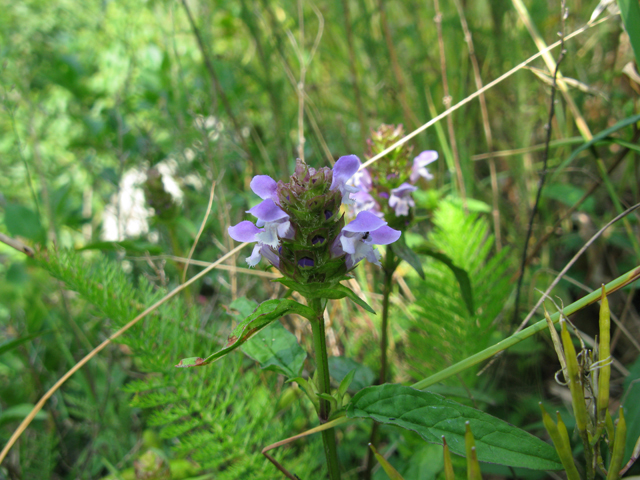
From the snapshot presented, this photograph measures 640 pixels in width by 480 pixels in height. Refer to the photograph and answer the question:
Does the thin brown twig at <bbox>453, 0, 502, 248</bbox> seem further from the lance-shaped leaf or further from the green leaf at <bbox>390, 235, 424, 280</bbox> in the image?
the lance-shaped leaf

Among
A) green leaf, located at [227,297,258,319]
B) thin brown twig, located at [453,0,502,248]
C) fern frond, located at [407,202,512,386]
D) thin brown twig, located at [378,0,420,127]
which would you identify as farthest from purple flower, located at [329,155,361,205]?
thin brown twig, located at [378,0,420,127]

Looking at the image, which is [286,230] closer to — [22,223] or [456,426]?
[456,426]

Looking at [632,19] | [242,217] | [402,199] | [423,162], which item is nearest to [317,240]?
[402,199]

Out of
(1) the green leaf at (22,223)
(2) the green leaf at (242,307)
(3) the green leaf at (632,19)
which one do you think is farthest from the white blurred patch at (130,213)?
(3) the green leaf at (632,19)

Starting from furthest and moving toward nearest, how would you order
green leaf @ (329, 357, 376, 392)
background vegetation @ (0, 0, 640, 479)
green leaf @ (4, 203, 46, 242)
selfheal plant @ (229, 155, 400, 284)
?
green leaf @ (4, 203, 46, 242), background vegetation @ (0, 0, 640, 479), green leaf @ (329, 357, 376, 392), selfheal plant @ (229, 155, 400, 284)

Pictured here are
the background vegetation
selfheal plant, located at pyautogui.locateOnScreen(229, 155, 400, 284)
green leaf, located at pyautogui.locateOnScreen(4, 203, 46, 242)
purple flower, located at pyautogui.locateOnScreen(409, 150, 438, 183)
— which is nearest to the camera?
selfheal plant, located at pyautogui.locateOnScreen(229, 155, 400, 284)

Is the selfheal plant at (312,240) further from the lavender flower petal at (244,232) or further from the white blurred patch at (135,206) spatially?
the white blurred patch at (135,206)

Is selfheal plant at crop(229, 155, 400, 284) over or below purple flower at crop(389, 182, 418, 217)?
below
